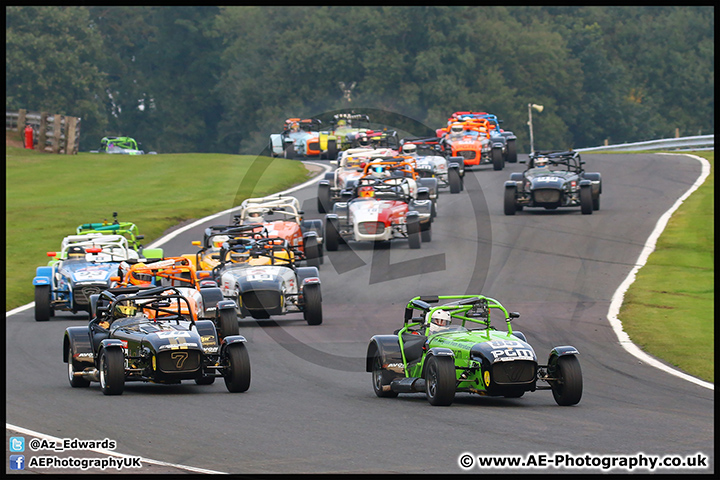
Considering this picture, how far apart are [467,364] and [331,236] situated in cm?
1637

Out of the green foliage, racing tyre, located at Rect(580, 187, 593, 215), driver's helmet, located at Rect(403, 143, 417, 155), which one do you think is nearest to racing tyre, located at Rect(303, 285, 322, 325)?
racing tyre, located at Rect(580, 187, 593, 215)

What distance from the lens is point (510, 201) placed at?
112ft

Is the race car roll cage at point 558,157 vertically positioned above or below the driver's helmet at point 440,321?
above

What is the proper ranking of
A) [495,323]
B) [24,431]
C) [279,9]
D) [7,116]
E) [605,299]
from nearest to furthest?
[24,431] → [495,323] → [605,299] → [7,116] → [279,9]

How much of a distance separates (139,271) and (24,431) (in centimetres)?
940

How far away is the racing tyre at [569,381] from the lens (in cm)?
1318

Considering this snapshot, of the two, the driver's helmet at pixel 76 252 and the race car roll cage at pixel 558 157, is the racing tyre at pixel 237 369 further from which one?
the race car roll cage at pixel 558 157

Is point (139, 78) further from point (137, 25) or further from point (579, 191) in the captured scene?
point (579, 191)

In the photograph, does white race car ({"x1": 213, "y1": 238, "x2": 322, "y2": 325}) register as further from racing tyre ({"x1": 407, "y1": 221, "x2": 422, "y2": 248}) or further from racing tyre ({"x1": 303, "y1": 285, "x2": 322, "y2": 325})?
racing tyre ({"x1": 407, "y1": 221, "x2": 422, "y2": 248})

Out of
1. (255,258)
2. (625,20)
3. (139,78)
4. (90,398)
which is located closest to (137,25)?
(139,78)

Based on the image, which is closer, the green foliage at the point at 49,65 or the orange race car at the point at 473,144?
the orange race car at the point at 473,144

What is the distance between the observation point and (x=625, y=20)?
370 feet

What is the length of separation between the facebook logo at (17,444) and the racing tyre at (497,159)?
34939mm

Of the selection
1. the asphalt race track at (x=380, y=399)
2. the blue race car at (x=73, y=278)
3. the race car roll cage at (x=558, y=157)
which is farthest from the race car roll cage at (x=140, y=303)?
the race car roll cage at (x=558, y=157)
